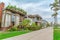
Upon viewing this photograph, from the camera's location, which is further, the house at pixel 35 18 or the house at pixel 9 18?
the house at pixel 35 18

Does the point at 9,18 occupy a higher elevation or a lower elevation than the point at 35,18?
higher

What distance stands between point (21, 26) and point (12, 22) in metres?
1.66

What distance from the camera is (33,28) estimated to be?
22734 mm

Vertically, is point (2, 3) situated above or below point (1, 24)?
above

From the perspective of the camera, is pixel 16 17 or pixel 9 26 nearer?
pixel 9 26

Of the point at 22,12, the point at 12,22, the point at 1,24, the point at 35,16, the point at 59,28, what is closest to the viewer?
the point at 59,28

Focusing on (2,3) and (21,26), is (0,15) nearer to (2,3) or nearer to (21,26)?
(2,3)

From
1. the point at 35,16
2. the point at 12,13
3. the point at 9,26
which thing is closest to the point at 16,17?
the point at 12,13

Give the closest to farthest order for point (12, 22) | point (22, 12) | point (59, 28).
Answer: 1. point (59, 28)
2. point (12, 22)
3. point (22, 12)

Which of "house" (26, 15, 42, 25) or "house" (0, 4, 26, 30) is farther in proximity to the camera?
"house" (26, 15, 42, 25)

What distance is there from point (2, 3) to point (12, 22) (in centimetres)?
315

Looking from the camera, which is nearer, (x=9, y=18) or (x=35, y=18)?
(x=9, y=18)

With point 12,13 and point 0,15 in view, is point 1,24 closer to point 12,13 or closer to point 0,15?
point 0,15

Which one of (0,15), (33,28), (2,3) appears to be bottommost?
(33,28)
